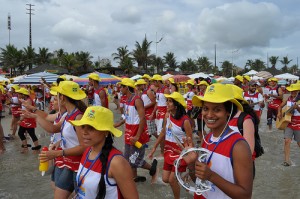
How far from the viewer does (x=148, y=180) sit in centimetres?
607

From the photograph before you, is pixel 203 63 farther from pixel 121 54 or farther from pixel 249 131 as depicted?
pixel 249 131

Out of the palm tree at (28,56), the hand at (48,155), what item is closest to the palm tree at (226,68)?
the palm tree at (28,56)

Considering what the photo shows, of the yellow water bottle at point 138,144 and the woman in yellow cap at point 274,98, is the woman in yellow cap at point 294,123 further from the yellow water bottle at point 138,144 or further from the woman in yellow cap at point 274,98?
the woman in yellow cap at point 274,98

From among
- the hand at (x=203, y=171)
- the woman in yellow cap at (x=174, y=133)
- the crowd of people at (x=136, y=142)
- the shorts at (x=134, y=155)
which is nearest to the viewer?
the hand at (x=203, y=171)

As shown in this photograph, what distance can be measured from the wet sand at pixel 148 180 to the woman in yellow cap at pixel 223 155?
3285 mm

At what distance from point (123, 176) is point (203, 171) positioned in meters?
0.70

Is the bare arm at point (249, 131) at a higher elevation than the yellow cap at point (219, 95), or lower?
lower

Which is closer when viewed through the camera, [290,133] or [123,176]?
[123,176]

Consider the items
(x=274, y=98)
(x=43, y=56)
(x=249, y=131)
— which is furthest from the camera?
(x=43, y=56)

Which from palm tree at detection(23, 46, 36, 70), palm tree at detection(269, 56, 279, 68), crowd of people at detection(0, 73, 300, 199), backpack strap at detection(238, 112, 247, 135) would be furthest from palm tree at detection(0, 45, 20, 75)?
palm tree at detection(269, 56, 279, 68)

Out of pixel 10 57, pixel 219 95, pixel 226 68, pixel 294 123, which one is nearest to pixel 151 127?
pixel 294 123

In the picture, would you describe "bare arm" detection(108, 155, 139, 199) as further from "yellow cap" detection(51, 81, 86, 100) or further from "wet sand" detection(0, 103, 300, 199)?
"wet sand" detection(0, 103, 300, 199)

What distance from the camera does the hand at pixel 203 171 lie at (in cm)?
189

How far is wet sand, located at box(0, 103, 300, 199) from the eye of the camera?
212 inches
